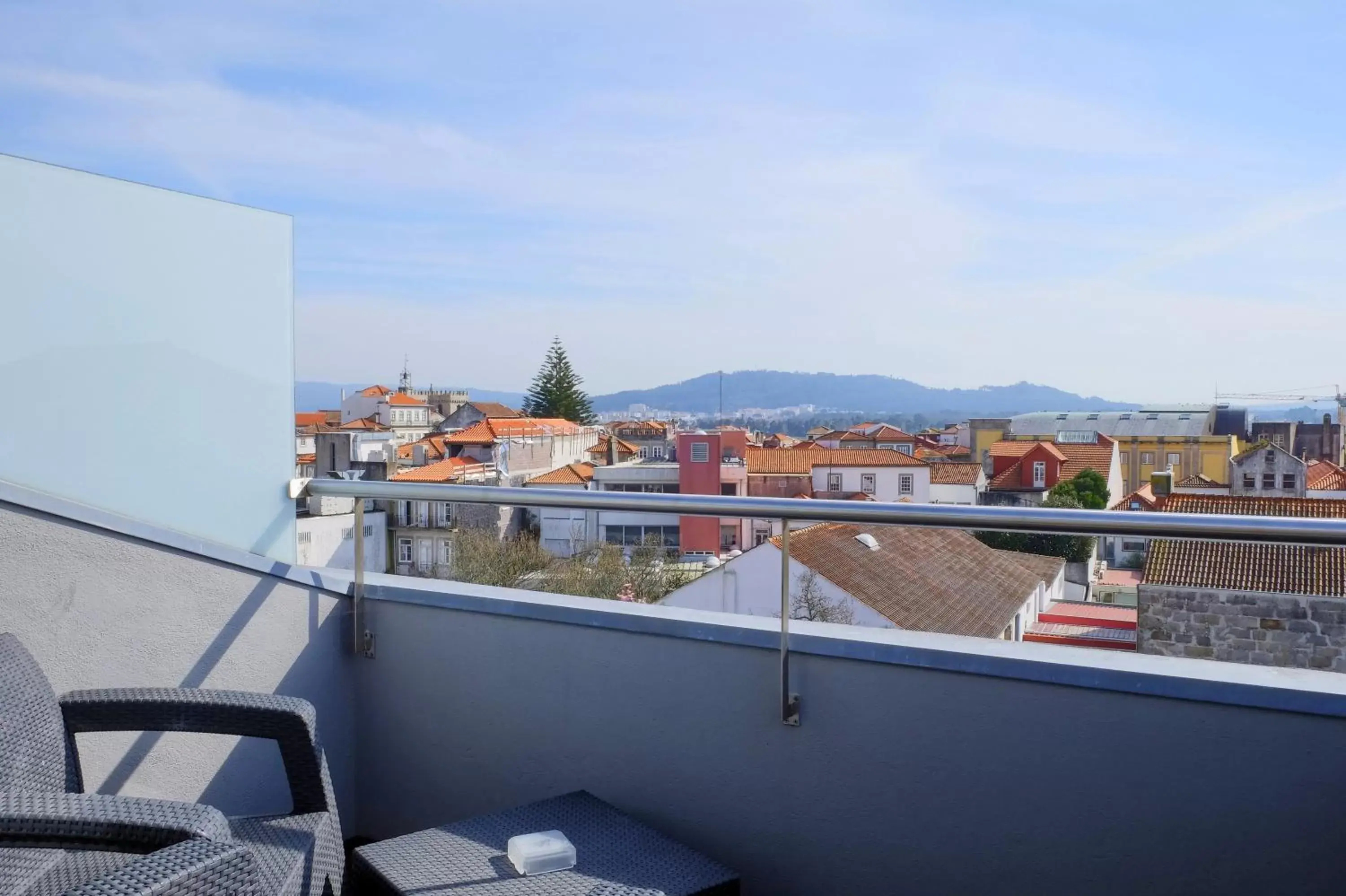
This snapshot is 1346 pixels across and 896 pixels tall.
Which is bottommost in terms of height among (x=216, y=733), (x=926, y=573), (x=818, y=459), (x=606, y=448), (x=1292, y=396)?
(x=606, y=448)

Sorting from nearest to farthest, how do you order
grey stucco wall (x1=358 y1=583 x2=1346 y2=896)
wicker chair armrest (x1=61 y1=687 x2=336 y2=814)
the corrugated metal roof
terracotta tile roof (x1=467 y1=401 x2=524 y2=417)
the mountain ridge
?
grey stucco wall (x1=358 y1=583 x2=1346 y2=896), wicker chair armrest (x1=61 y1=687 x2=336 y2=814), the corrugated metal roof, the mountain ridge, terracotta tile roof (x1=467 y1=401 x2=524 y2=417)

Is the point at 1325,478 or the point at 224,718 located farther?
the point at 1325,478

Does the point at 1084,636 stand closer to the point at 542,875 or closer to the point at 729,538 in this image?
the point at 729,538

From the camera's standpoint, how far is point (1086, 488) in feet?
13.4

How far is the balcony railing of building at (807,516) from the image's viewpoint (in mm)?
1441

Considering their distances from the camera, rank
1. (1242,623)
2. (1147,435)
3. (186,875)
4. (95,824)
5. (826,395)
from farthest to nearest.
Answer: (826,395) → (1147,435) → (1242,623) → (95,824) → (186,875)

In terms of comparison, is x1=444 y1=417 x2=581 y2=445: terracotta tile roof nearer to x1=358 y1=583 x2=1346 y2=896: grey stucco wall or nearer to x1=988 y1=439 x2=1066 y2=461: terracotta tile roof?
x1=988 y1=439 x2=1066 y2=461: terracotta tile roof

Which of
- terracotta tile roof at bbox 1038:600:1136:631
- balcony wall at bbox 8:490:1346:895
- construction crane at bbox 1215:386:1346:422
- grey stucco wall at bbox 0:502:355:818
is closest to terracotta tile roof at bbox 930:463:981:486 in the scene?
terracotta tile roof at bbox 1038:600:1136:631

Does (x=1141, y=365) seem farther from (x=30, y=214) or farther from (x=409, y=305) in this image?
(x=30, y=214)

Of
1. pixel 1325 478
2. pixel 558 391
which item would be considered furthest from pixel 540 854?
pixel 558 391

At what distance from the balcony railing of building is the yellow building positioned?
2.01 meters

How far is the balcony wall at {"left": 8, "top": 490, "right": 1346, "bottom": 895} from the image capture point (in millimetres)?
1574

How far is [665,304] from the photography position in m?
54.4

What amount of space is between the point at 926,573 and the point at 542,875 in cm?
141
